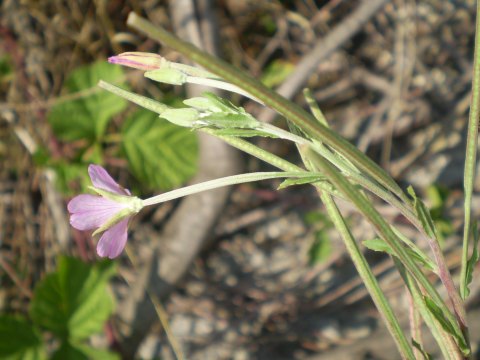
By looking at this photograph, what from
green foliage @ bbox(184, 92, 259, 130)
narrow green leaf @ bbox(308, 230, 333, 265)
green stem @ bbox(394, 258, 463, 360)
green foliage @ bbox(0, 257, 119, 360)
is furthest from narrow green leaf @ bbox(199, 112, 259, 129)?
narrow green leaf @ bbox(308, 230, 333, 265)

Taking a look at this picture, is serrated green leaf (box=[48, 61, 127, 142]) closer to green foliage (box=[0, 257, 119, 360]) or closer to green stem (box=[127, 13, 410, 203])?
green foliage (box=[0, 257, 119, 360])

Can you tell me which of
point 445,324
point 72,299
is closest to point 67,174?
point 72,299

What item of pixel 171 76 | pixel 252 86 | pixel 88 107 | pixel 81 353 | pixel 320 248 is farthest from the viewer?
pixel 320 248

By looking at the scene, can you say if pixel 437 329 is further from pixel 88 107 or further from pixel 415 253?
pixel 88 107

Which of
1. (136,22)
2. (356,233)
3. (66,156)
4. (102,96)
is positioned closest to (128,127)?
(102,96)

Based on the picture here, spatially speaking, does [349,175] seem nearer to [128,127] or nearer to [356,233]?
[128,127]

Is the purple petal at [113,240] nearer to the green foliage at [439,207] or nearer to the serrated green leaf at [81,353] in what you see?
the serrated green leaf at [81,353]
